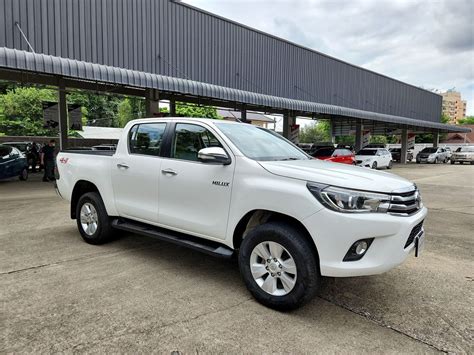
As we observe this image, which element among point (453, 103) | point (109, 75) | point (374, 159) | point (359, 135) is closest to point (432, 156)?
point (359, 135)

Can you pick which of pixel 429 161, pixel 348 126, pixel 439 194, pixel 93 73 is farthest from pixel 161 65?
pixel 429 161

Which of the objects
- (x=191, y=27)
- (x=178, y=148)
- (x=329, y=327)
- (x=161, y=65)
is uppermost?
(x=191, y=27)

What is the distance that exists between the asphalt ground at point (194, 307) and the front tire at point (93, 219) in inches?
6.1

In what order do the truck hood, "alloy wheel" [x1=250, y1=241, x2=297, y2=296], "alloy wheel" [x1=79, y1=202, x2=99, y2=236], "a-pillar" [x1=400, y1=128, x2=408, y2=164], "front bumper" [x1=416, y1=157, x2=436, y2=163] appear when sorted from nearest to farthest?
the truck hood
"alloy wheel" [x1=250, y1=241, x2=297, y2=296]
"alloy wheel" [x1=79, y1=202, x2=99, y2=236]
"front bumper" [x1=416, y1=157, x2=436, y2=163]
"a-pillar" [x1=400, y1=128, x2=408, y2=164]

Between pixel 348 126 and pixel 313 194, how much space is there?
34.0 meters

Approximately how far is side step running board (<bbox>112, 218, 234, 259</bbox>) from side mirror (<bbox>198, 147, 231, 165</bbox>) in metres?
0.94

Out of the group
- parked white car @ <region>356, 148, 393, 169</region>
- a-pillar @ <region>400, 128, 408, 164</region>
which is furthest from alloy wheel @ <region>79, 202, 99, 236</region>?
a-pillar @ <region>400, 128, 408, 164</region>

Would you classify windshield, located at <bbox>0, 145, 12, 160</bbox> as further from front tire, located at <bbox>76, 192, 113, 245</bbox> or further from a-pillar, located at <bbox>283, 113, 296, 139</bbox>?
a-pillar, located at <bbox>283, 113, 296, 139</bbox>

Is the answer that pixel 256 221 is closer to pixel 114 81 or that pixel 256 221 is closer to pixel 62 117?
pixel 114 81

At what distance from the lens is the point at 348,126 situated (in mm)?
35281

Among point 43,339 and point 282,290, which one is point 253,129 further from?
point 43,339

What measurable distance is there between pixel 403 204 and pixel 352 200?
1.73ft

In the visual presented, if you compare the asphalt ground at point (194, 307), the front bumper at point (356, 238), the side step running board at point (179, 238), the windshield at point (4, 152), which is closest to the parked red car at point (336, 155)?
the asphalt ground at point (194, 307)

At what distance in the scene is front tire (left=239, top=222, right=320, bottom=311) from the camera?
10.7ft
